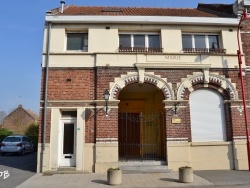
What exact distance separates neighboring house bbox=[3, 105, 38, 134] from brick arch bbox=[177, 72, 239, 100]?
36.6 metres

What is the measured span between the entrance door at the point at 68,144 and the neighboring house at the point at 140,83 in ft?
0.14

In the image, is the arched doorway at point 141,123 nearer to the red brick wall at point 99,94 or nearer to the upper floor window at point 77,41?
the red brick wall at point 99,94

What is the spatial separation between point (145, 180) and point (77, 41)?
23.3 feet

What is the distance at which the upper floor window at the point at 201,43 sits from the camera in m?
12.8

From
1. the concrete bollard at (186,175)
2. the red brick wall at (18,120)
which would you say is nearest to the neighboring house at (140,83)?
the concrete bollard at (186,175)


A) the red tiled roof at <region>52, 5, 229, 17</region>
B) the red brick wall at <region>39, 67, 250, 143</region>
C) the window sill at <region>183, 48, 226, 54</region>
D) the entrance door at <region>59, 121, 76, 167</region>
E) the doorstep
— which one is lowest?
the doorstep

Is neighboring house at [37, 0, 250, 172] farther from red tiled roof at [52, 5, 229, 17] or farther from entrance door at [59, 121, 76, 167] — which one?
red tiled roof at [52, 5, 229, 17]

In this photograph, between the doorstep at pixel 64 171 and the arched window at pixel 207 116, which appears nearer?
the doorstep at pixel 64 171

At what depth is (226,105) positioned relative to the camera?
1215 cm

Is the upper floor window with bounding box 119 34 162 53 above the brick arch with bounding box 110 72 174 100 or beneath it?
above

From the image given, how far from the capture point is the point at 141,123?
1445 centimetres

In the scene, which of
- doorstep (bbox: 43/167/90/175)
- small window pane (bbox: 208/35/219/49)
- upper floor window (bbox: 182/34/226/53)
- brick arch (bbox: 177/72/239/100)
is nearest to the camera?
doorstep (bbox: 43/167/90/175)

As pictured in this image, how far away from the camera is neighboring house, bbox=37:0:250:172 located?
1145cm

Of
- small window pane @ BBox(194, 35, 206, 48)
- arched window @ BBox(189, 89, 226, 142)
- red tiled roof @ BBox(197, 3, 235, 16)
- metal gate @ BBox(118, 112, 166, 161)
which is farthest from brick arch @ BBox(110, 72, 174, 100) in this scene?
red tiled roof @ BBox(197, 3, 235, 16)
